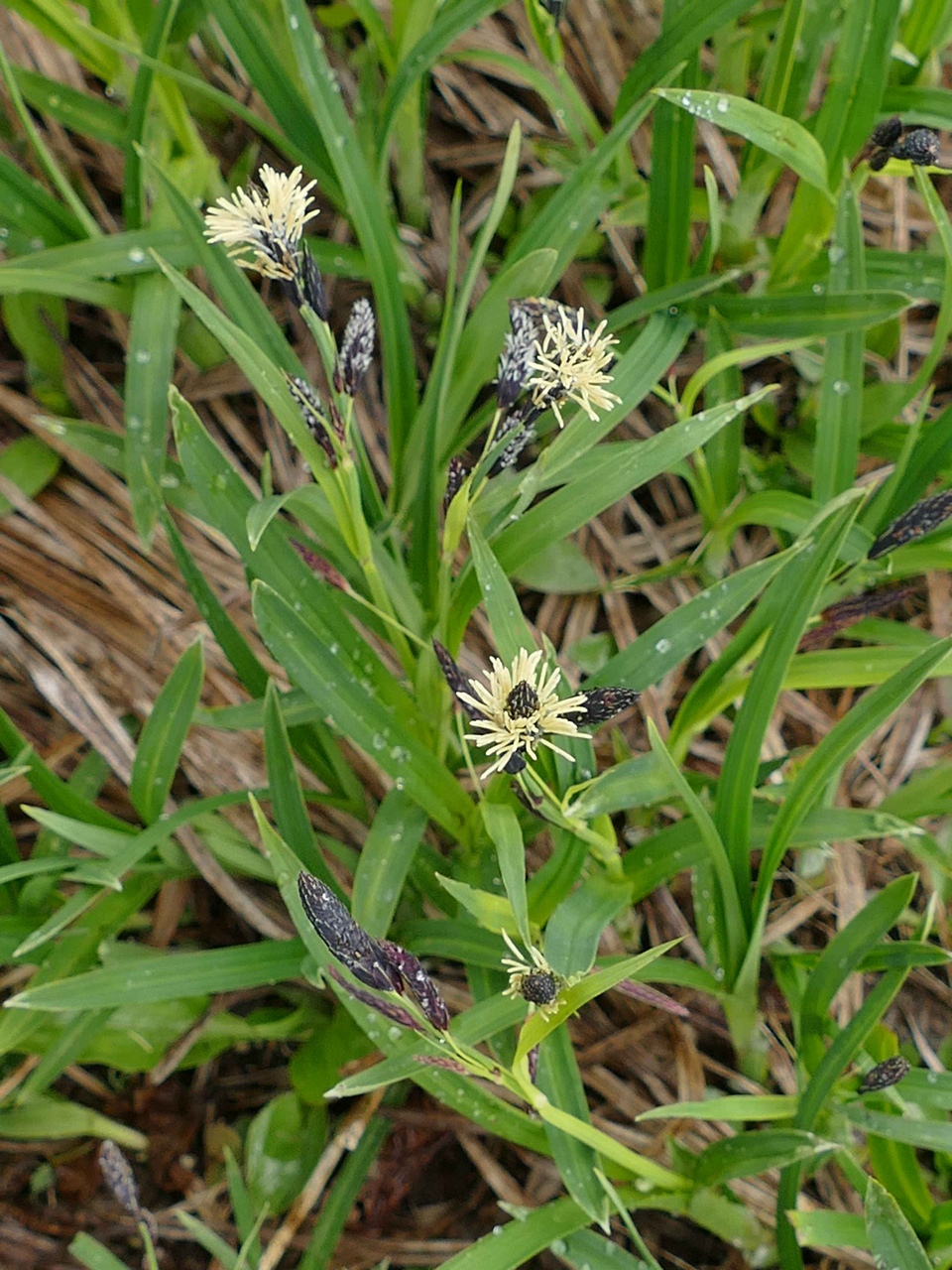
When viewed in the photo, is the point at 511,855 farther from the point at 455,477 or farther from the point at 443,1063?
the point at 455,477

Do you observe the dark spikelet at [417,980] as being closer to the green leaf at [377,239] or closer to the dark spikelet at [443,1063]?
the dark spikelet at [443,1063]

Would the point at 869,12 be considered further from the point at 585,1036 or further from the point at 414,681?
the point at 585,1036

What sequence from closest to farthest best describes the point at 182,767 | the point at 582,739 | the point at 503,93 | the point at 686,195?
1. the point at 582,739
2. the point at 686,195
3. the point at 182,767
4. the point at 503,93

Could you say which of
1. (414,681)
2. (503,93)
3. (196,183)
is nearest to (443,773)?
(414,681)

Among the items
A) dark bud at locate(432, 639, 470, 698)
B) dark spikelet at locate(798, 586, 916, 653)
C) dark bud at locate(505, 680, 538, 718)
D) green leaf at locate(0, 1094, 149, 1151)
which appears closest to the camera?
dark bud at locate(505, 680, 538, 718)

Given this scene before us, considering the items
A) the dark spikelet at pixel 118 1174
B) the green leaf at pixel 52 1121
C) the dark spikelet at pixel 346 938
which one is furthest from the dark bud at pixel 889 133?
the green leaf at pixel 52 1121

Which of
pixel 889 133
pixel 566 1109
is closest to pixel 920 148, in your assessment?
pixel 889 133

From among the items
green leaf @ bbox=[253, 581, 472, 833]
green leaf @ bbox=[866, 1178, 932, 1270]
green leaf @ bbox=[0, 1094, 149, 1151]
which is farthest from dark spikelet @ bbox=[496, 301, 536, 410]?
green leaf @ bbox=[0, 1094, 149, 1151]

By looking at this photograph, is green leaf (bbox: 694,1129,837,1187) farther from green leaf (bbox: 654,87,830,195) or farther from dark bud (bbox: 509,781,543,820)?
green leaf (bbox: 654,87,830,195)
